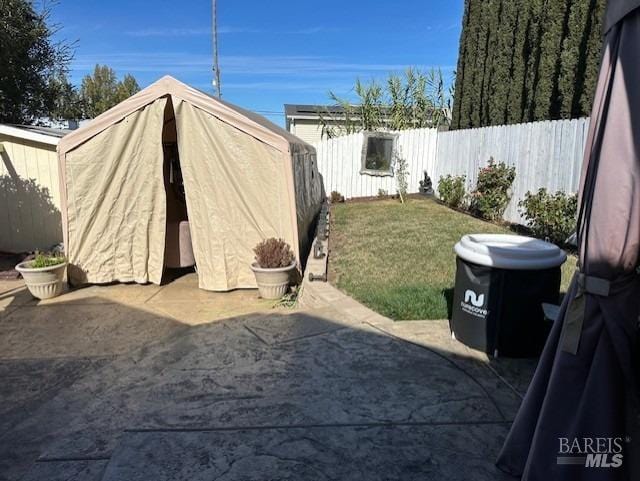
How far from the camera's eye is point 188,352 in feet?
13.7

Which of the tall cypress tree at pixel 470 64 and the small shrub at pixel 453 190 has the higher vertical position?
the tall cypress tree at pixel 470 64

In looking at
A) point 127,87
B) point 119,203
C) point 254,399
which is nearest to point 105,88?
point 127,87

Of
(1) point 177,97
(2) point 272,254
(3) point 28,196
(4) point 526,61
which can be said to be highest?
(4) point 526,61

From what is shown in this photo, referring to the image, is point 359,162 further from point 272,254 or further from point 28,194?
point 272,254

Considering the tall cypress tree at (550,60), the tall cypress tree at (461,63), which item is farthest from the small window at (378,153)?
the tall cypress tree at (550,60)

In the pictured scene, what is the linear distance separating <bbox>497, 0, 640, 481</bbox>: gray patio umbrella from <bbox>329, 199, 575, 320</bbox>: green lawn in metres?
2.77

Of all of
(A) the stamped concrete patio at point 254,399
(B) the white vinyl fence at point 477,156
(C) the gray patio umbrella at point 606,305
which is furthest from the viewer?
(B) the white vinyl fence at point 477,156

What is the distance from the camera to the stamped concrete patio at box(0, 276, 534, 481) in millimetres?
2523

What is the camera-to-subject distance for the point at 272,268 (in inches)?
236

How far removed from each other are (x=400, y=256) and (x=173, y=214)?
3836 millimetres

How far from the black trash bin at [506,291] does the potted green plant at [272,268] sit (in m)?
2.73

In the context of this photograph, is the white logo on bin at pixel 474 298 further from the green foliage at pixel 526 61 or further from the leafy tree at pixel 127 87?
the leafy tree at pixel 127 87

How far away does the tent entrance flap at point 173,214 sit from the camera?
24.2 ft

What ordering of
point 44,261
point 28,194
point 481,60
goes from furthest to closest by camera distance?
1. point 481,60
2. point 28,194
3. point 44,261
